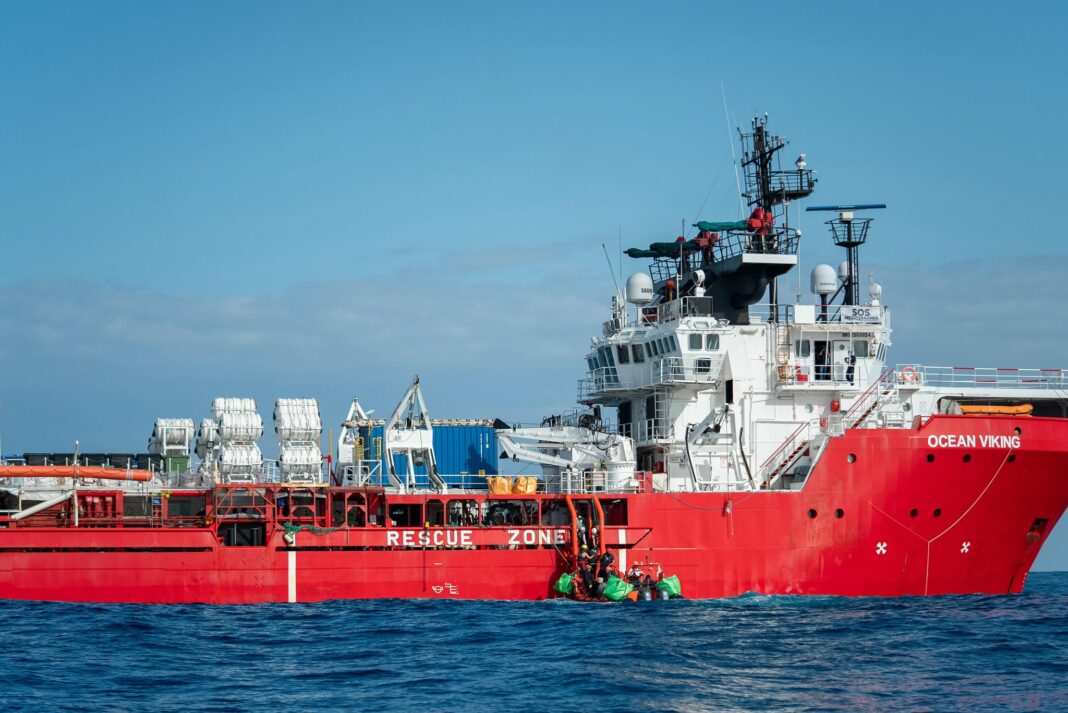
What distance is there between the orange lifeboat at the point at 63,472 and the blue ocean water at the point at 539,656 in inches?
123

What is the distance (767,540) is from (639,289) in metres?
7.92

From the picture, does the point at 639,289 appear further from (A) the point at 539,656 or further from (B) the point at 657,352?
(A) the point at 539,656

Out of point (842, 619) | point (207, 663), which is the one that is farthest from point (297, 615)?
point (842, 619)

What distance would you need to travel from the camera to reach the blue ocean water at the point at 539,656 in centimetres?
2008

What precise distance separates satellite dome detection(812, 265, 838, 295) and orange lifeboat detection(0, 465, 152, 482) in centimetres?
1788

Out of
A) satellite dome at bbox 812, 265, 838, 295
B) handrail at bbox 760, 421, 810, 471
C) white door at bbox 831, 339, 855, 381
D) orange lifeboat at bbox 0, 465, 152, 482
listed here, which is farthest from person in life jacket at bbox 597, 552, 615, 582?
orange lifeboat at bbox 0, 465, 152, 482

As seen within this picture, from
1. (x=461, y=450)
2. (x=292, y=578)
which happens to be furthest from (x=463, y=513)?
(x=292, y=578)

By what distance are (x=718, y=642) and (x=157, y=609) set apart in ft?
41.4

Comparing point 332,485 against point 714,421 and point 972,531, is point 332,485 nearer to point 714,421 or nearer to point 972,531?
point 714,421

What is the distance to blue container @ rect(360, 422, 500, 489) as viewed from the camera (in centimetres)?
3594

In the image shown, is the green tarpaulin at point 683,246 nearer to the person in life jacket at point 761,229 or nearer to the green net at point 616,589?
the person in life jacket at point 761,229

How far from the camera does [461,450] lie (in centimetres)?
3625

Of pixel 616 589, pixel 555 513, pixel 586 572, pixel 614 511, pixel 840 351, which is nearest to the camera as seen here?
pixel 616 589

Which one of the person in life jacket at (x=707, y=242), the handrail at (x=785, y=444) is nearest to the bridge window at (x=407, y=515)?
the handrail at (x=785, y=444)
